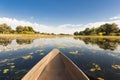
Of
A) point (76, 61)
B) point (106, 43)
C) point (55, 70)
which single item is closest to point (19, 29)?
point (106, 43)

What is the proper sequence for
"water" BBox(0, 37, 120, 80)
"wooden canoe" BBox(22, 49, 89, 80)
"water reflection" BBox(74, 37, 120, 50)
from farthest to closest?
"water reflection" BBox(74, 37, 120, 50)
"water" BBox(0, 37, 120, 80)
"wooden canoe" BBox(22, 49, 89, 80)

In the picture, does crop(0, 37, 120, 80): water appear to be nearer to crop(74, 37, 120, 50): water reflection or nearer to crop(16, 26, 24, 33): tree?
crop(74, 37, 120, 50): water reflection

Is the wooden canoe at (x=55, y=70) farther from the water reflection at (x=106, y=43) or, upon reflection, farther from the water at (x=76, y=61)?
the water reflection at (x=106, y=43)

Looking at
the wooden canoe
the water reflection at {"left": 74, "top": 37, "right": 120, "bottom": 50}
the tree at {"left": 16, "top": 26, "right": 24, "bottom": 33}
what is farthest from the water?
the tree at {"left": 16, "top": 26, "right": 24, "bottom": 33}

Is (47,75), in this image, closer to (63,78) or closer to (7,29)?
(63,78)

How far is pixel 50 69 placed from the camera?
5652 millimetres

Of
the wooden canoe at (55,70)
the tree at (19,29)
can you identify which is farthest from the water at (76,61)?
the tree at (19,29)

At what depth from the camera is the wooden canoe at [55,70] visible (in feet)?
13.6

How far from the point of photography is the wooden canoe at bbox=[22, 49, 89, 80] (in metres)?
4.16

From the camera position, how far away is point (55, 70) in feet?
18.4

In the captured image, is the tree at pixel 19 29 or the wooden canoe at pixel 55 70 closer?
the wooden canoe at pixel 55 70

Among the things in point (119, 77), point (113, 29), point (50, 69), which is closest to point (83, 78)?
point (50, 69)

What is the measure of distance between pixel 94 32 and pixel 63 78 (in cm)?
8424

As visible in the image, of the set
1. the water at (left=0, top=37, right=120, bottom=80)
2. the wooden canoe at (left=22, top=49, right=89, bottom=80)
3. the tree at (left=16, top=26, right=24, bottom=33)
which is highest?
the tree at (left=16, top=26, right=24, bottom=33)
